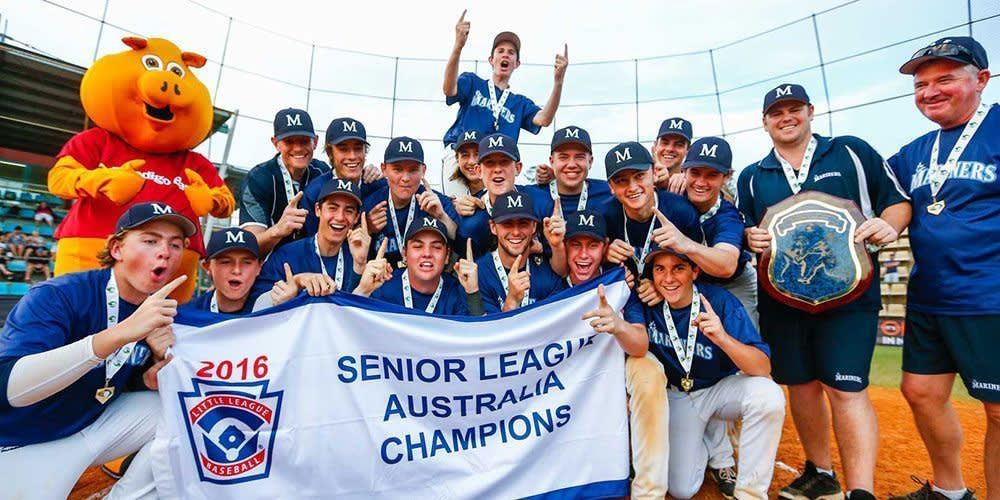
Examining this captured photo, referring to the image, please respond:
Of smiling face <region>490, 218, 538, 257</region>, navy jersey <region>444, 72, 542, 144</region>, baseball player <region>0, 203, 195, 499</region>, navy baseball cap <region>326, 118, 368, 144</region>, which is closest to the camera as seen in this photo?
baseball player <region>0, 203, 195, 499</region>

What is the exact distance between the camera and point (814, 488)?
3.64m

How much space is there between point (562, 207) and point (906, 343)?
9.00ft

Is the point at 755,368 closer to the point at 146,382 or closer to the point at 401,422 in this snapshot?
the point at 401,422

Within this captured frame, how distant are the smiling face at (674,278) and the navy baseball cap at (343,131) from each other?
9.80 ft

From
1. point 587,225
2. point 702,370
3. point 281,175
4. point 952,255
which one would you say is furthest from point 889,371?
point 281,175

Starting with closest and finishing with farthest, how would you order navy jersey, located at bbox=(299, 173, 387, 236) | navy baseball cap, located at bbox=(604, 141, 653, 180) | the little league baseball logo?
1. the little league baseball logo
2. navy baseball cap, located at bbox=(604, 141, 653, 180)
3. navy jersey, located at bbox=(299, 173, 387, 236)

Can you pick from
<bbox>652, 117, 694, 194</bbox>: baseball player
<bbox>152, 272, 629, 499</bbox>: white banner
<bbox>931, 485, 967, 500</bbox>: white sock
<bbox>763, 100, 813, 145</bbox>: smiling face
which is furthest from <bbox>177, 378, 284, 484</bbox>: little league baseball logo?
<bbox>931, 485, 967, 500</bbox>: white sock

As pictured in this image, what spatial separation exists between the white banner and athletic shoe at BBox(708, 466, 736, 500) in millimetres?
1219

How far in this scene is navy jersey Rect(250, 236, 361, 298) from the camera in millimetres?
4074

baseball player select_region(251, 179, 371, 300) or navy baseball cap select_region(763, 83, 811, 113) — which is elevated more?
navy baseball cap select_region(763, 83, 811, 113)

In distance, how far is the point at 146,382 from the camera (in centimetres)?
304

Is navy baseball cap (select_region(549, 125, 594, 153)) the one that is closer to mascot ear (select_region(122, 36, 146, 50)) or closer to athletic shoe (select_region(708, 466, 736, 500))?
athletic shoe (select_region(708, 466, 736, 500))

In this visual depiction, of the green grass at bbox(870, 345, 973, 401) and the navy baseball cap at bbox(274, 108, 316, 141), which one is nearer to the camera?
the navy baseball cap at bbox(274, 108, 316, 141)

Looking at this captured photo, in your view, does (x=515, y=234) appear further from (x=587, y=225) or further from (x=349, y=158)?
(x=349, y=158)
